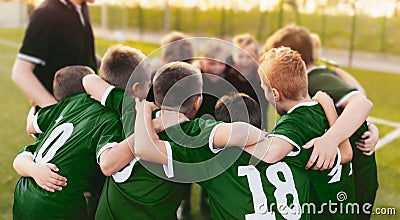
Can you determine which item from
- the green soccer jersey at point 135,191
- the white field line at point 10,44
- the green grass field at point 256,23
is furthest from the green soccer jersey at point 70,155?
the white field line at point 10,44

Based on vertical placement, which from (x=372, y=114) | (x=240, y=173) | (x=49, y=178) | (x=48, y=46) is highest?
(x=48, y=46)

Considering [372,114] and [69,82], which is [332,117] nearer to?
[69,82]

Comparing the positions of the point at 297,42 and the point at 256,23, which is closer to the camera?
the point at 297,42

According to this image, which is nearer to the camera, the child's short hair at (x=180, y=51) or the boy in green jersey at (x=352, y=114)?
the boy in green jersey at (x=352, y=114)

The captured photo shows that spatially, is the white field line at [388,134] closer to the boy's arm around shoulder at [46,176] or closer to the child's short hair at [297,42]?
the child's short hair at [297,42]

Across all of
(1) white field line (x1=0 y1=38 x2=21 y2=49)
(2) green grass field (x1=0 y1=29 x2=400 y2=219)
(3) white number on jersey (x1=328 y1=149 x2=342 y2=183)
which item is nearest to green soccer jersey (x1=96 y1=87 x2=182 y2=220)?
(3) white number on jersey (x1=328 y1=149 x2=342 y2=183)

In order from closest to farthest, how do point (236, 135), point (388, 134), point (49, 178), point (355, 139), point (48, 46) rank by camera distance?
1. point (236, 135)
2. point (49, 178)
3. point (355, 139)
4. point (48, 46)
5. point (388, 134)

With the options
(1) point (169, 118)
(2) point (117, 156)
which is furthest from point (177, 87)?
(2) point (117, 156)

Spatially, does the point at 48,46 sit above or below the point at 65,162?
above

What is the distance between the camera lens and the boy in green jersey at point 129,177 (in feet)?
7.15

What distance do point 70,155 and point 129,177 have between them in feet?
1.05

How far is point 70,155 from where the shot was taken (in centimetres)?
238

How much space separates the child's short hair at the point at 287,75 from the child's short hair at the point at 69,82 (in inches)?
35.3

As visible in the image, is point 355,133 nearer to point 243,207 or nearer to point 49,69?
point 243,207
